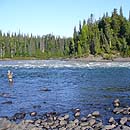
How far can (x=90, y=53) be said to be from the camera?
471 feet

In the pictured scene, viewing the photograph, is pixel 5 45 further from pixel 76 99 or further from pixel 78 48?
pixel 76 99

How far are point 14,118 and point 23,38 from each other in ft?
549

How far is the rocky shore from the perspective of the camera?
70.2ft

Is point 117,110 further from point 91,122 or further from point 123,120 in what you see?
point 91,122

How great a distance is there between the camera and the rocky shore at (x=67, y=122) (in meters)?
21.4

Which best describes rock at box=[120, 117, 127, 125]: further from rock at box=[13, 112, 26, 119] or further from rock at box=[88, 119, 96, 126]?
rock at box=[13, 112, 26, 119]

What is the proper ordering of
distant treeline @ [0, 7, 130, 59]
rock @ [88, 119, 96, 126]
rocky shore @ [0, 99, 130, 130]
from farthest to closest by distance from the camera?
distant treeline @ [0, 7, 130, 59] → rock @ [88, 119, 96, 126] → rocky shore @ [0, 99, 130, 130]

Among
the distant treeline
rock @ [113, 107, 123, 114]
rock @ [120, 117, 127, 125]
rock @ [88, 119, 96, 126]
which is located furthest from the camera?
the distant treeline

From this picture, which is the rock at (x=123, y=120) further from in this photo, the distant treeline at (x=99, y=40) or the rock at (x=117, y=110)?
the distant treeline at (x=99, y=40)

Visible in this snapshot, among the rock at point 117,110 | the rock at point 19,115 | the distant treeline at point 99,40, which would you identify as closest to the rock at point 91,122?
the rock at point 117,110

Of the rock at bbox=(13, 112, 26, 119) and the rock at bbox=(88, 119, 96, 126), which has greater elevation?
the rock at bbox=(88, 119, 96, 126)

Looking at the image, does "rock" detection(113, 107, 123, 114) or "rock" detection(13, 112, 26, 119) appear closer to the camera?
"rock" detection(13, 112, 26, 119)

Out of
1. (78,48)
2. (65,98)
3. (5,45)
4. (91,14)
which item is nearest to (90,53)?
(78,48)

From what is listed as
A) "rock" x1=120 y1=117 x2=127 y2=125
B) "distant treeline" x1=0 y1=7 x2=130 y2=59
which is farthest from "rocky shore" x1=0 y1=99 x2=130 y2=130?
"distant treeline" x1=0 y1=7 x2=130 y2=59
